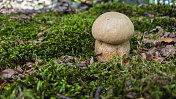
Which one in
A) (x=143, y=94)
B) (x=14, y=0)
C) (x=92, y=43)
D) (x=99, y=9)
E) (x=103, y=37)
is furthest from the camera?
(x=14, y=0)

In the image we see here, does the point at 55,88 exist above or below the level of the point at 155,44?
below

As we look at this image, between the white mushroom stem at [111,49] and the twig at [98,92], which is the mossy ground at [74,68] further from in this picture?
the white mushroom stem at [111,49]

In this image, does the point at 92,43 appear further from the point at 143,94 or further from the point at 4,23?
the point at 4,23

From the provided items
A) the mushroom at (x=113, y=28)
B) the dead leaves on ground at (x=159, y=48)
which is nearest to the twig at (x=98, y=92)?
the mushroom at (x=113, y=28)

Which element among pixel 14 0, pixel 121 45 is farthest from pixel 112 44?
pixel 14 0

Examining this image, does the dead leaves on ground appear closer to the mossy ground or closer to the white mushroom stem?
the mossy ground

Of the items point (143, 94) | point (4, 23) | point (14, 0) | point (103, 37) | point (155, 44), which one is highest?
point (14, 0)

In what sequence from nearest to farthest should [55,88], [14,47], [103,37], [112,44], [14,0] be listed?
[55,88] < [103,37] < [112,44] < [14,47] < [14,0]
